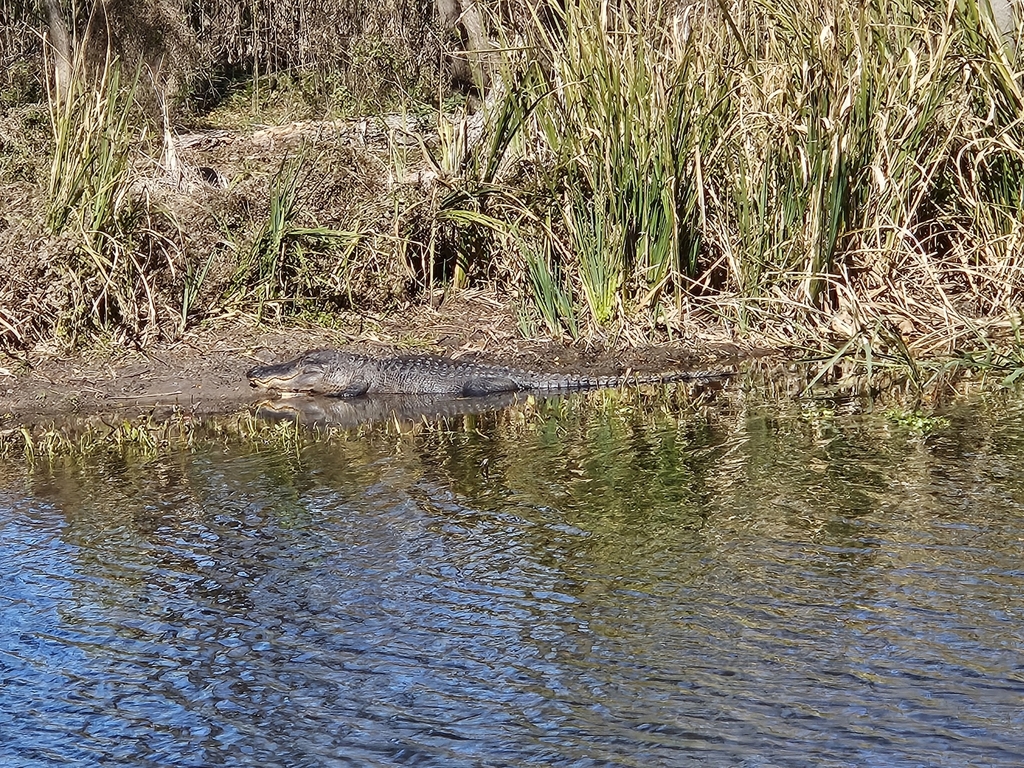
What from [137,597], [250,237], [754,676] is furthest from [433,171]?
[754,676]

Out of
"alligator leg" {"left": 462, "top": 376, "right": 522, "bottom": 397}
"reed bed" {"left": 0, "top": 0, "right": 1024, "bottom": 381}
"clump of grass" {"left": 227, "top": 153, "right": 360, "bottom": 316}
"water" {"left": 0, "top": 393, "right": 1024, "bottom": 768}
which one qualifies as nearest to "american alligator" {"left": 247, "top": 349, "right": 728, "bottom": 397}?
"alligator leg" {"left": 462, "top": 376, "right": 522, "bottom": 397}

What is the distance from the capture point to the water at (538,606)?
2.80 metres

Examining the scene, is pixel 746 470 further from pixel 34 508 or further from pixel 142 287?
pixel 142 287

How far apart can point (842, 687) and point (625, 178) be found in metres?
4.58

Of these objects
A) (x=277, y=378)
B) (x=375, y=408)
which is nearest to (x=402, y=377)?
(x=375, y=408)

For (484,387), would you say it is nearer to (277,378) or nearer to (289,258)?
(277,378)

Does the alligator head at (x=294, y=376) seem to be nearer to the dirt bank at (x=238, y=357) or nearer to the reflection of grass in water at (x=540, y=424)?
the dirt bank at (x=238, y=357)

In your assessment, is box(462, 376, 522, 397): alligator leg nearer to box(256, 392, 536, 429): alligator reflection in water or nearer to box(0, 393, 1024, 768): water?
box(256, 392, 536, 429): alligator reflection in water

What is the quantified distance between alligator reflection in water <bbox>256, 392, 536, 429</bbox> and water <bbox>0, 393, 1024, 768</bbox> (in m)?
1.27

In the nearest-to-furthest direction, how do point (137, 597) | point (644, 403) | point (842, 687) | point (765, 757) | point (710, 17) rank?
point (765, 757) < point (842, 687) < point (137, 597) < point (644, 403) < point (710, 17)

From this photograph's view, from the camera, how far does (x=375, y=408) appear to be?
23.1 ft

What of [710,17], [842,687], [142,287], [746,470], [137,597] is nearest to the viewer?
[842,687]

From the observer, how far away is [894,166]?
6.72 m

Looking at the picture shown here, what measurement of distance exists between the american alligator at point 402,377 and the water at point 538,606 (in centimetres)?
162
